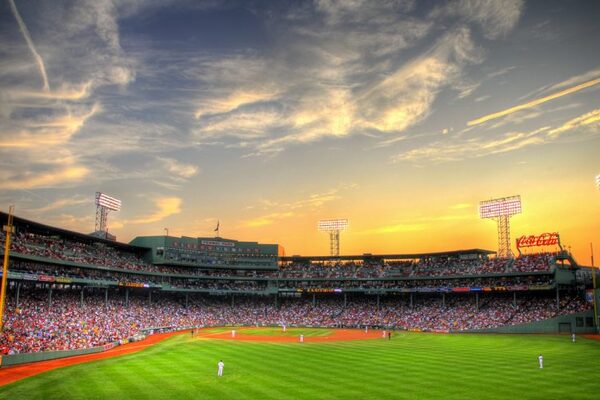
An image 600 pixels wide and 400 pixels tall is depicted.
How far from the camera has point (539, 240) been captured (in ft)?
260

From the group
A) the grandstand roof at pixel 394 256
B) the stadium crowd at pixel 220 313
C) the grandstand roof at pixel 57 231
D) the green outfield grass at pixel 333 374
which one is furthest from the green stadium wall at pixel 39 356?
the grandstand roof at pixel 394 256

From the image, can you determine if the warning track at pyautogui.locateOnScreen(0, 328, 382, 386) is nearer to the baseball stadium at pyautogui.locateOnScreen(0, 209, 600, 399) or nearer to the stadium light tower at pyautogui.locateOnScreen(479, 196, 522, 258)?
the baseball stadium at pyautogui.locateOnScreen(0, 209, 600, 399)

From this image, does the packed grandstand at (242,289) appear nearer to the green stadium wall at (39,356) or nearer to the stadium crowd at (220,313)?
the stadium crowd at (220,313)

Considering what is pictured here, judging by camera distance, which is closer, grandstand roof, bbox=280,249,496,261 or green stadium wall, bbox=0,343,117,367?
green stadium wall, bbox=0,343,117,367

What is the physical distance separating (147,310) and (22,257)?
28.2 metres

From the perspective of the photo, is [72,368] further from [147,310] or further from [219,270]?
[219,270]

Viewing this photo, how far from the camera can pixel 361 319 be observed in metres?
85.6

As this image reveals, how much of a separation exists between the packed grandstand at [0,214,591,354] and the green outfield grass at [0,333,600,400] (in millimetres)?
13416

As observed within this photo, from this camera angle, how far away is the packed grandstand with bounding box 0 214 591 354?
5806 cm

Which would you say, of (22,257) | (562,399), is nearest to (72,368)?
(22,257)

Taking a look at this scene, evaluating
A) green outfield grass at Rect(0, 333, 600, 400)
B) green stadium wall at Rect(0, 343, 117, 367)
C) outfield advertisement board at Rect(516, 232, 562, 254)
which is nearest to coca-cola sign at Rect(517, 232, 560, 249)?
outfield advertisement board at Rect(516, 232, 562, 254)

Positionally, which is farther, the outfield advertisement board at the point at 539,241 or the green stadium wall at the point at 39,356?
the outfield advertisement board at the point at 539,241

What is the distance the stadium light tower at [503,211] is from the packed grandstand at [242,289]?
5869mm

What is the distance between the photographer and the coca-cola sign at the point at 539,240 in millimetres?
76769
